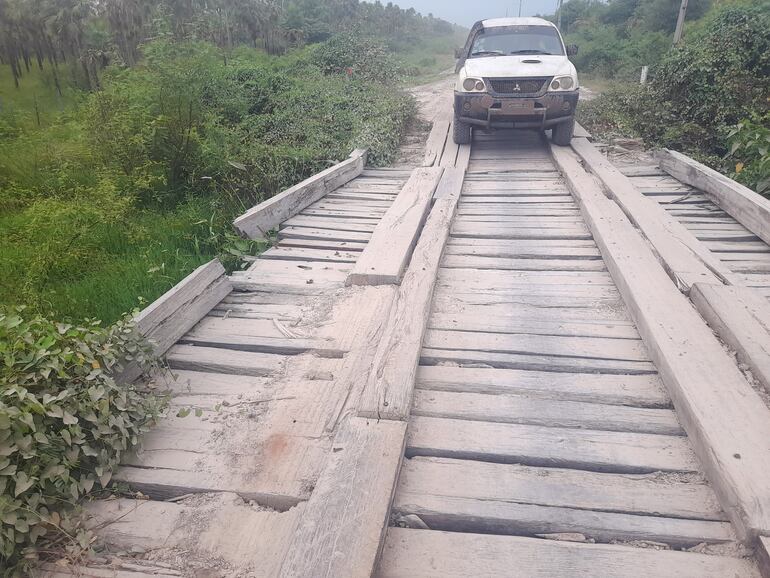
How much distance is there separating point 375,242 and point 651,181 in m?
4.35

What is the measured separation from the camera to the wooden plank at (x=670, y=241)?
3938 millimetres

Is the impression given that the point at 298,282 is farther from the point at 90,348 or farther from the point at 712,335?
the point at 712,335

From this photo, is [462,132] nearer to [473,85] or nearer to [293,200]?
[473,85]

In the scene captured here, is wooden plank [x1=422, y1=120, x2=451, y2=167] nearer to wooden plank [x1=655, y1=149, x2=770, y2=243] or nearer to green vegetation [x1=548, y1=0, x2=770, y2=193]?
green vegetation [x1=548, y1=0, x2=770, y2=193]

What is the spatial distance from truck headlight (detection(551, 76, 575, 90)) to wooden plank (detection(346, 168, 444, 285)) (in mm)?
3198

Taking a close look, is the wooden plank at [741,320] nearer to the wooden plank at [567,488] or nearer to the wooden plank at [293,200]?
the wooden plank at [567,488]

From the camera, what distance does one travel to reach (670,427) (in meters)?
2.67

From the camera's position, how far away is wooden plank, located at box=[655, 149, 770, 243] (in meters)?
4.96

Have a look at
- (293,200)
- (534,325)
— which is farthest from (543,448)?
(293,200)

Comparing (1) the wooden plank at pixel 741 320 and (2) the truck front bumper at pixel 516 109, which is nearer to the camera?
(1) the wooden plank at pixel 741 320

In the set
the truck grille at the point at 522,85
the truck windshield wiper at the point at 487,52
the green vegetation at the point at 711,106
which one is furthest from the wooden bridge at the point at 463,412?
the truck windshield wiper at the point at 487,52

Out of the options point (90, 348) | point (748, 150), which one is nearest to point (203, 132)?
point (90, 348)

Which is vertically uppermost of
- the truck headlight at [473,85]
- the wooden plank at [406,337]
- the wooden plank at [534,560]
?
the truck headlight at [473,85]

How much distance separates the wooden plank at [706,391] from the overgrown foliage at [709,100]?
14.8ft
